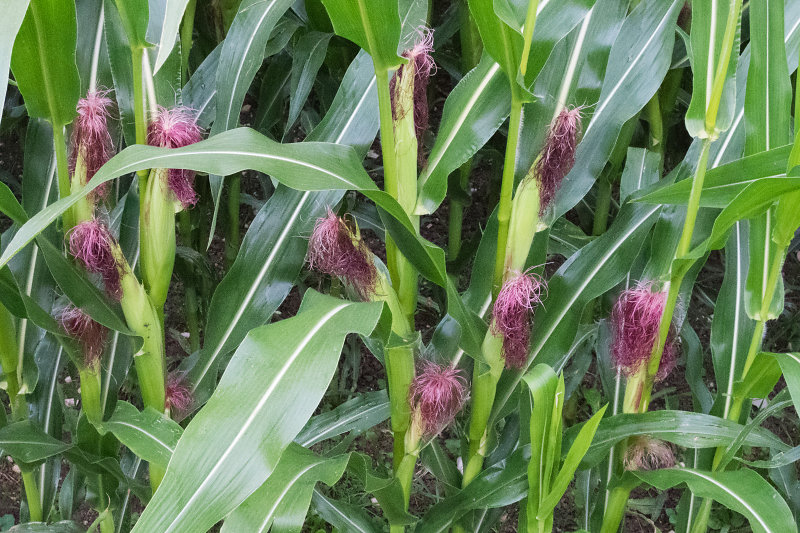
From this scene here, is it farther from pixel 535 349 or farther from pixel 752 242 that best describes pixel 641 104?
pixel 535 349

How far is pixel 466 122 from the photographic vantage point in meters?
0.71

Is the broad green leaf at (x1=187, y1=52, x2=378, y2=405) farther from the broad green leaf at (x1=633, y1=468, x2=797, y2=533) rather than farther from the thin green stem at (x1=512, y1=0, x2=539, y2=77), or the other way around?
the broad green leaf at (x1=633, y1=468, x2=797, y2=533)

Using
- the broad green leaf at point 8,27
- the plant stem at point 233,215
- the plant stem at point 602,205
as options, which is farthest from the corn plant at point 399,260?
the plant stem at point 233,215

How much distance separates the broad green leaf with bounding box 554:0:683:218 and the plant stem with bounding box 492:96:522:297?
8cm

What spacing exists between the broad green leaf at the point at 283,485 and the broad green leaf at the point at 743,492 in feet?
1.12

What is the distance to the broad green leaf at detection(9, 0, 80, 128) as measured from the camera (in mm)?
603

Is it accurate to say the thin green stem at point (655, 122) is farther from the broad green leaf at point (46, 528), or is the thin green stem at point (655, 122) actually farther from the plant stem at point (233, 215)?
the broad green leaf at point (46, 528)

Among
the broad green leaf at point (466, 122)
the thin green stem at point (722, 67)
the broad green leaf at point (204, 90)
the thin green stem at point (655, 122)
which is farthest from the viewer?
the thin green stem at point (655, 122)

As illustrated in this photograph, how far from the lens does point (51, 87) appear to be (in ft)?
2.13

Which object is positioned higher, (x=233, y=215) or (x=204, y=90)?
(x=204, y=90)

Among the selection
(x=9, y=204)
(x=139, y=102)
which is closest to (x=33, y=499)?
(x=9, y=204)

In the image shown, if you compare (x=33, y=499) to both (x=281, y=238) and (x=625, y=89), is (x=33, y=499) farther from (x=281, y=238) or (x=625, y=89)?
(x=625, y=89)

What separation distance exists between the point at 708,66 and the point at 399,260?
335mm

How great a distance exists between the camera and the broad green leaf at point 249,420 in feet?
1.61
